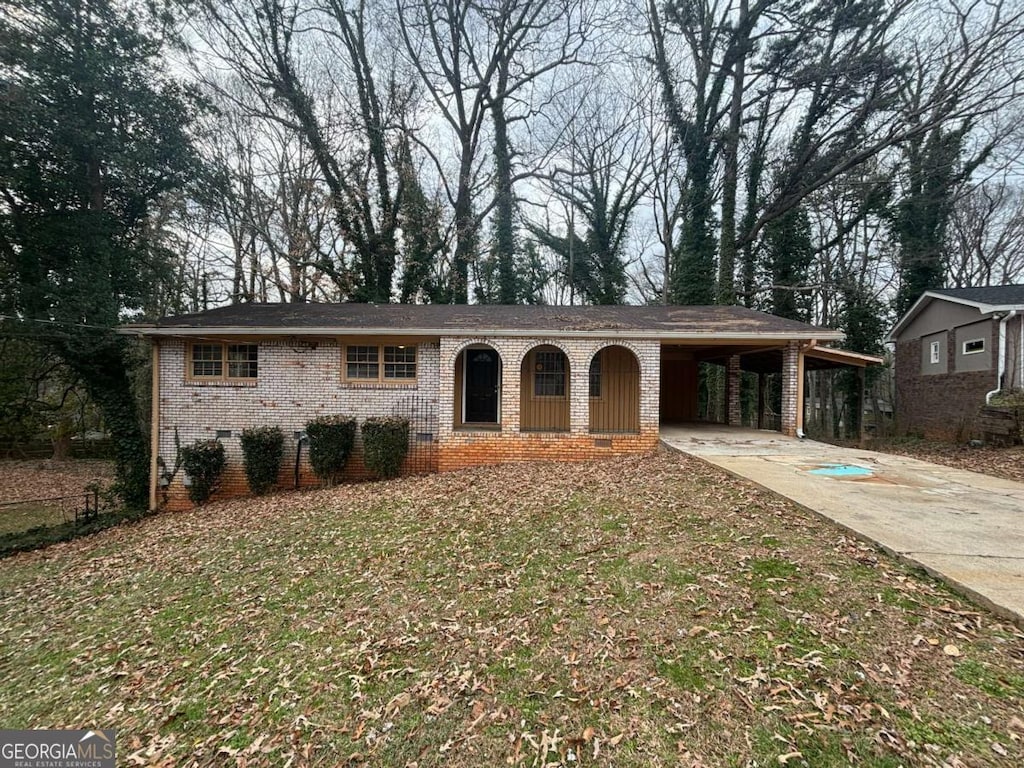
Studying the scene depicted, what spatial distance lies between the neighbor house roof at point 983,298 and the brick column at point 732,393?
21.0 ft

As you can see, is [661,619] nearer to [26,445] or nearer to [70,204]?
[70,204]

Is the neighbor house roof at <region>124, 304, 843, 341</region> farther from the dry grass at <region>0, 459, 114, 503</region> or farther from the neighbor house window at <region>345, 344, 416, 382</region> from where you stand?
the dry grass at <region>0, 459, 114, 503</region>

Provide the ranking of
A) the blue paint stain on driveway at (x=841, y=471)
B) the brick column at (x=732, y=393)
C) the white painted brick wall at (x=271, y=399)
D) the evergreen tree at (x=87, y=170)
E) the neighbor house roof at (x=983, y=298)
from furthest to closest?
the brick column at (x=732, y=393) → the neighbor house roof at (x=983, y=298) → the white painted brick wall at (x=271, y=399) → the evergreen tree at (x=87, y=170) → the blue paint stain on driveway at (x=841, y=471)

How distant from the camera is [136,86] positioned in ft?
31.2

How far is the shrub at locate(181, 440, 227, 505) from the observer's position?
8.28 m

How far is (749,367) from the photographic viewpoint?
12875mm

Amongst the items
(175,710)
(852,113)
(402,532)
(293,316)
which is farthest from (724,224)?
(175,710)

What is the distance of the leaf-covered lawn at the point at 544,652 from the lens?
2.02 m

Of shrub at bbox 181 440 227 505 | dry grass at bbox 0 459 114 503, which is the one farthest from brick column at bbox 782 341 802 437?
dry grass at bbox 0 459 114 503

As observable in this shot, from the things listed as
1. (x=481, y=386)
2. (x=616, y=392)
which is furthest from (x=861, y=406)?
(x=481, y=386)

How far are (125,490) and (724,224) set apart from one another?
2197cm

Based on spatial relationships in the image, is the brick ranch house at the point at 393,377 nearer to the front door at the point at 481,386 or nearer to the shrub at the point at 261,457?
the shrub at the point at 261,457

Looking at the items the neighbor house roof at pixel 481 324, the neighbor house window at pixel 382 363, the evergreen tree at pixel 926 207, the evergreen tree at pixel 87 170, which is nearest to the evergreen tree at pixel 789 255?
the evergreen tree at pixel 926 207

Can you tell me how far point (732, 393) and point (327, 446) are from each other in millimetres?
10782
